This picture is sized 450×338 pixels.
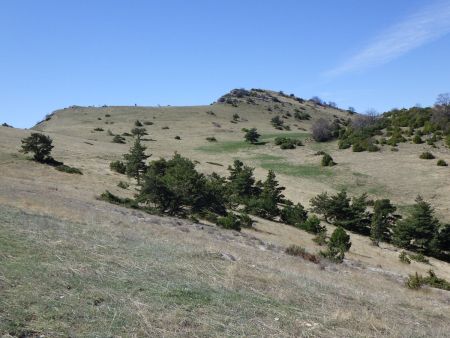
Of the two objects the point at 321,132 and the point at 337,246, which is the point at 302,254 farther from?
the point at 321,132

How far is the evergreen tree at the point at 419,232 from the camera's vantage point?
31.2 m

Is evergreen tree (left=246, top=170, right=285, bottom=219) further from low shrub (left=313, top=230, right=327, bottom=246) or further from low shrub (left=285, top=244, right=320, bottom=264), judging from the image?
low shrub (left=285, top=244, right=320, bottom=264)

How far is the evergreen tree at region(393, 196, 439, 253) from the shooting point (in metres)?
31.2

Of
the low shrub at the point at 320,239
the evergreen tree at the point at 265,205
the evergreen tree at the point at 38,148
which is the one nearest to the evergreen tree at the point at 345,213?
the evergreen tree at the point at 265,205

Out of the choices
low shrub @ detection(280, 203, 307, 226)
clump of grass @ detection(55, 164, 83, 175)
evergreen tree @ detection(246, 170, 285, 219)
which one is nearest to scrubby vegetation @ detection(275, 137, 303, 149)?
evergreen tree @ detection(246, 170, 285, 219)

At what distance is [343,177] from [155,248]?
38492mm

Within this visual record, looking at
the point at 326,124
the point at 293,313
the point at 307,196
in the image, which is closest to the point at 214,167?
the point at 307,196

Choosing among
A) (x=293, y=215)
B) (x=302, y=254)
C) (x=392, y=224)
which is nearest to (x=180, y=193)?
(x=293, y=215)

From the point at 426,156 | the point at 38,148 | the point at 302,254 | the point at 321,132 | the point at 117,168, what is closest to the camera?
the point at 302,254

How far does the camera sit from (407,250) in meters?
31.6

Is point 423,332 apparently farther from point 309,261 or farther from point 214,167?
point 214,167

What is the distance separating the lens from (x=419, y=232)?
3133 centimetres

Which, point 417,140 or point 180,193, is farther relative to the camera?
point 417,140

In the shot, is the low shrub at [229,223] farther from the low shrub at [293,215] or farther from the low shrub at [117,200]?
the low shrub at [293,215]
